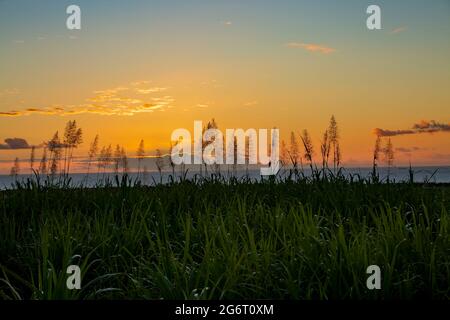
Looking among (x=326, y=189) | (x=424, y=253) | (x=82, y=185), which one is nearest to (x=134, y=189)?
(x=82, y=185)

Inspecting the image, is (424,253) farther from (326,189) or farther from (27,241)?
(27,241)

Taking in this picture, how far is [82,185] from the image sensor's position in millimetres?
8320

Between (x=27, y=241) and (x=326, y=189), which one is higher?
(x=326, y=189)

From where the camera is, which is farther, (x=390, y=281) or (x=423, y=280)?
(x=423, y=280)

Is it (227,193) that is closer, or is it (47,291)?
(47,291)

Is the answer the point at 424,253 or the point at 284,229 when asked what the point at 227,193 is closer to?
the point at 284,229

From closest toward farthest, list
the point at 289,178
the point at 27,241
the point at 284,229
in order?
the point at 284,229 < the point at 27,241 < the point at 289,178

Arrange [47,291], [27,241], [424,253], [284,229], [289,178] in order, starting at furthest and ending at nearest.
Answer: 1. [289,178]
2. [27,241]
3. [284,229]
4. [424,253]
5. [47,291]

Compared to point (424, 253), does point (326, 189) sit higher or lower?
higher

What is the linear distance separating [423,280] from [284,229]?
57.5 inches

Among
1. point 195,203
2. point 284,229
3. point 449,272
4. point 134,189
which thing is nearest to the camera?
point 449,272

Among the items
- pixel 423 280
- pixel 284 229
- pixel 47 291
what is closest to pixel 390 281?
pixel 423 280

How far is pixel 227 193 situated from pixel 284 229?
257 cm

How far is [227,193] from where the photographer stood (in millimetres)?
7875
